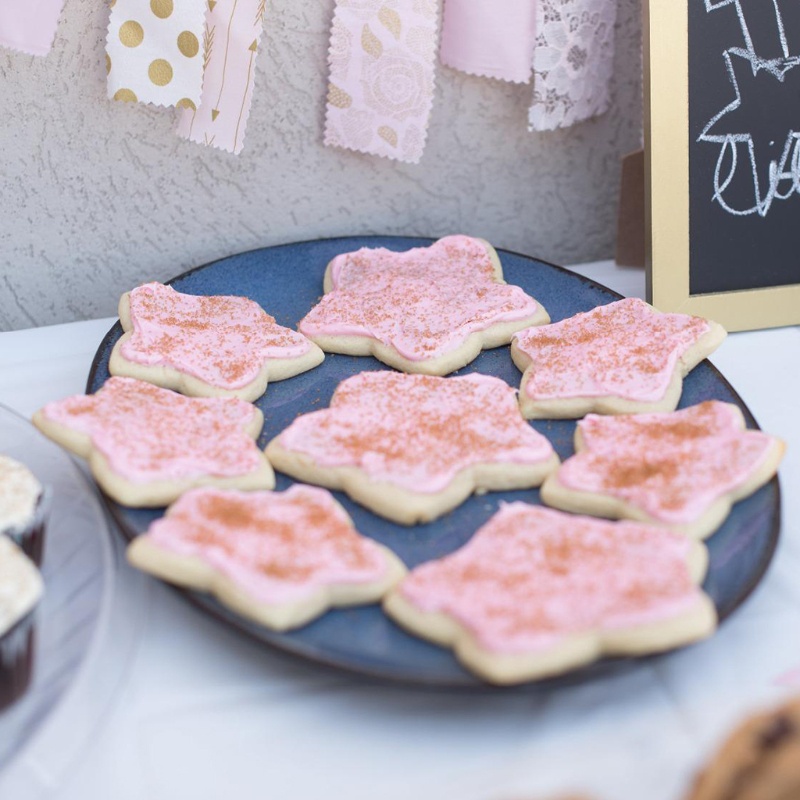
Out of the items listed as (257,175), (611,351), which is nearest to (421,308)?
(611,351)

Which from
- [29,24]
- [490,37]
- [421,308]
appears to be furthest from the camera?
[490,37]

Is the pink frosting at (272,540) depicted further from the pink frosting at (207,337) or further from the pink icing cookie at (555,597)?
the pink frosting at (207,337)

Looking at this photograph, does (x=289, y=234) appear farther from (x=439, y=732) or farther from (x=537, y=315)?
(x=439, y=732)

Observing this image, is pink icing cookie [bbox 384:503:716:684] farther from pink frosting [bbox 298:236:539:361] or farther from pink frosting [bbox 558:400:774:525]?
pink frosting [bbox 298:236:539:361]

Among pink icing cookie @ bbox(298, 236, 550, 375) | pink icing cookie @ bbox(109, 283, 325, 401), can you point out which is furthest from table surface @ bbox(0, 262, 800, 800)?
pink icing cookie @ bbox(298, 236, 550, 375)

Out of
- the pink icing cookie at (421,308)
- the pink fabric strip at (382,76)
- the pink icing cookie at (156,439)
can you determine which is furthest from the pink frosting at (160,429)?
the pink fabric strip at (382,76)

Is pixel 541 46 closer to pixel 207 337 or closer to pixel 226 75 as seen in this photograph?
pixel 226 75

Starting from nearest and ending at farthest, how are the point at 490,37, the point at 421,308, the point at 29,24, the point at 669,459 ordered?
the point at 669,459, the point at 29,24, the point at 421,308, the point at 490,37

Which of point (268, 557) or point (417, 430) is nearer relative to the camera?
point (268, 557)

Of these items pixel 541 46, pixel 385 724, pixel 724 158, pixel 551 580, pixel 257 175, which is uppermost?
pixel 541 46
